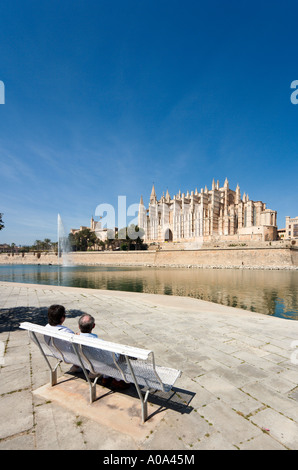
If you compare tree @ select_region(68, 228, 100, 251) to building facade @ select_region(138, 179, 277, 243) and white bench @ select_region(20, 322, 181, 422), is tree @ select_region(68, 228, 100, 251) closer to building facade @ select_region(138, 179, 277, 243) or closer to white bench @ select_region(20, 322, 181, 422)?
building facade @ select_region(138, 179, 277, 243)

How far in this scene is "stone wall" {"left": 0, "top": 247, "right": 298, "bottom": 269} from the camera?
43750mm

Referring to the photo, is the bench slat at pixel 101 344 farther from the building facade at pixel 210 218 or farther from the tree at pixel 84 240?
the tree at pixel 84 240

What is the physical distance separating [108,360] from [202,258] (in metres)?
50.8

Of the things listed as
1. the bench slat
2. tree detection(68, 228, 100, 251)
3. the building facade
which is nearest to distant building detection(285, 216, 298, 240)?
the building facade

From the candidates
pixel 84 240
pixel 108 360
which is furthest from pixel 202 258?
pixel 108 360

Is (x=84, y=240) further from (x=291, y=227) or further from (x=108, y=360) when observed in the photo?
(x=108, y=360)

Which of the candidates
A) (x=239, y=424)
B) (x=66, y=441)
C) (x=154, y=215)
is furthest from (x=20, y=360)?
(x=154, y=215)

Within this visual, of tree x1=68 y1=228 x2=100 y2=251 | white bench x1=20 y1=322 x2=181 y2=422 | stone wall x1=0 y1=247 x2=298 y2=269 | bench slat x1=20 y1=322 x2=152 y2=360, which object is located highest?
tree x1=68 y1=228 x2=100 y2=251

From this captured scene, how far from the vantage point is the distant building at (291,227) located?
67375mm

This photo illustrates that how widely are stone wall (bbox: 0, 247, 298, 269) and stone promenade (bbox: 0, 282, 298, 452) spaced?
4298 centimetres

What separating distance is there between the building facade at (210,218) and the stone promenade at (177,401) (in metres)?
54.9

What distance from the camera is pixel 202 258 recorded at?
51688 millimetres

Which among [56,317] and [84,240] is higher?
[84,240]
